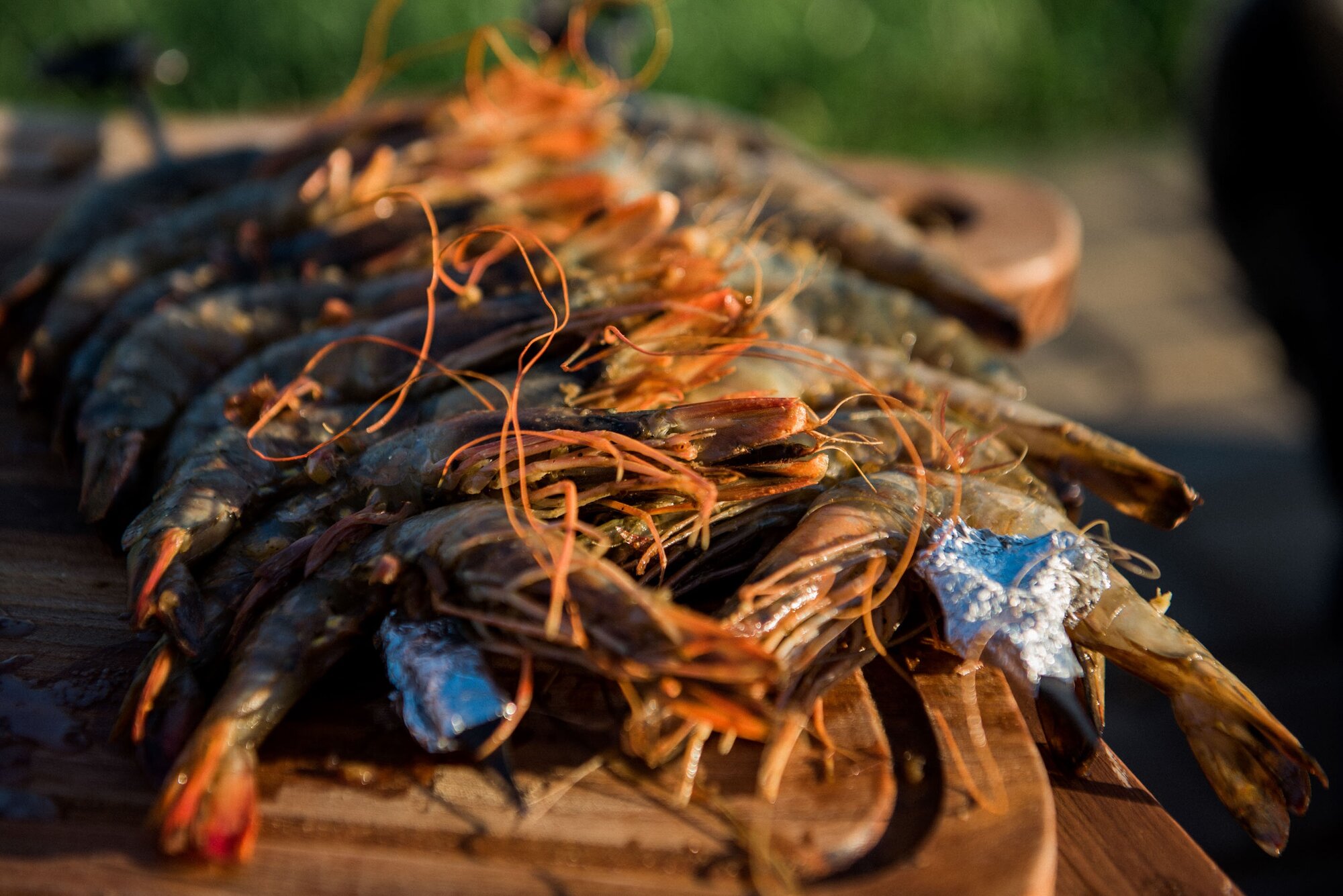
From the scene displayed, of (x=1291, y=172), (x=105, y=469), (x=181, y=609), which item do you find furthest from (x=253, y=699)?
(x=1291, y=172)

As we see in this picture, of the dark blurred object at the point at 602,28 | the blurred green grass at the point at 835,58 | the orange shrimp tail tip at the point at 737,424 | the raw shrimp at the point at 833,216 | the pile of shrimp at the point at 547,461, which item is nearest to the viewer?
the pile of shrimp at the point at 547,461

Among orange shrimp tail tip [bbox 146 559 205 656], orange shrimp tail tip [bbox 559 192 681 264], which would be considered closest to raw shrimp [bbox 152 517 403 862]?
orange shrimp tail tip [bbox 146 559 205 656]

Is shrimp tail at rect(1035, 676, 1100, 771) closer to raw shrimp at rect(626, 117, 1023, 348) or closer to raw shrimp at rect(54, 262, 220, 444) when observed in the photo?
raw shrimp at rect(626, 117, 1023, 348)

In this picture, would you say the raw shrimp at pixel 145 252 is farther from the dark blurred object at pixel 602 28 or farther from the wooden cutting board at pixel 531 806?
the dark blurred object at pixel 602 28

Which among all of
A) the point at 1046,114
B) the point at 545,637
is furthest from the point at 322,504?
the point at 1046,114

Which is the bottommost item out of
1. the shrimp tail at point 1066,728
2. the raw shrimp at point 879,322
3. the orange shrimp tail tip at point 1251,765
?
the shrimp tail at point 1066,728

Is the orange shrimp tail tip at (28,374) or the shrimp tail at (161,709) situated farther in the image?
the orange shrimp tail tip at (28,374)

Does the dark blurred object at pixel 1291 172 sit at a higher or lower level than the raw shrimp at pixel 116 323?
higher

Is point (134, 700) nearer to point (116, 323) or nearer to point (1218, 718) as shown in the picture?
point (116, 323)

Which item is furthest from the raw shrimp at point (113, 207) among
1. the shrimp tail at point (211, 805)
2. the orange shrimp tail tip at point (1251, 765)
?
the orange shrimp tail tip at point (1251, 765)
